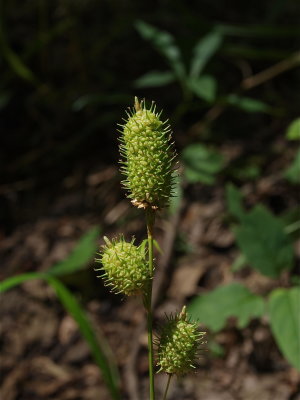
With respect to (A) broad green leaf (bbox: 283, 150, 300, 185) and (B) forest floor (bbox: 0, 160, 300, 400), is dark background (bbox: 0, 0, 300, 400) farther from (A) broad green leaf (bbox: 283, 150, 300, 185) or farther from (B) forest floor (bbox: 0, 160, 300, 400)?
(A) broad green leaf (bbox: 283, 150, 300, 185)

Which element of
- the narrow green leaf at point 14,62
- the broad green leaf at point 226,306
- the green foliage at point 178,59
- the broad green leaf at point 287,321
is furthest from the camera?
the narrow green leaf at point 14,62

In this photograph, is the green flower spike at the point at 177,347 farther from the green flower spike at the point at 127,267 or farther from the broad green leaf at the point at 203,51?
the broad green leaf at the point at 203,51

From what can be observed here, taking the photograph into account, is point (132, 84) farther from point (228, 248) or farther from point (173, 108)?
point (228, 248)

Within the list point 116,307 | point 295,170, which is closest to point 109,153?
point 116,307

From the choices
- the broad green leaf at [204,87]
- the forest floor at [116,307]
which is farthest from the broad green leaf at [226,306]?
the broad green leaf at [204,87]

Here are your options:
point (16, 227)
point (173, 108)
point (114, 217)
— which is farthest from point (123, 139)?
point (173, 108)

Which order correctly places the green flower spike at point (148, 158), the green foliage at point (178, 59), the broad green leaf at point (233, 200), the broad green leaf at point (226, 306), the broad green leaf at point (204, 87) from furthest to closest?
the green foliage at point (178, 59)
the broad green leaf at point (204, 87)
the broad green leaf at point (233, 200)
the broad green leaf at point (226, 306)
the green flower spike at point (148, 158)

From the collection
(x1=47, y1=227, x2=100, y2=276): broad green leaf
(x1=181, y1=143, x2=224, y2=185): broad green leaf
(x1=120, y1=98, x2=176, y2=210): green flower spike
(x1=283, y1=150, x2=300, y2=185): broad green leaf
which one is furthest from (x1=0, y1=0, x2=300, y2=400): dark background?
(x1=120, y1=98, x2=176, y2=210): green flower spike
